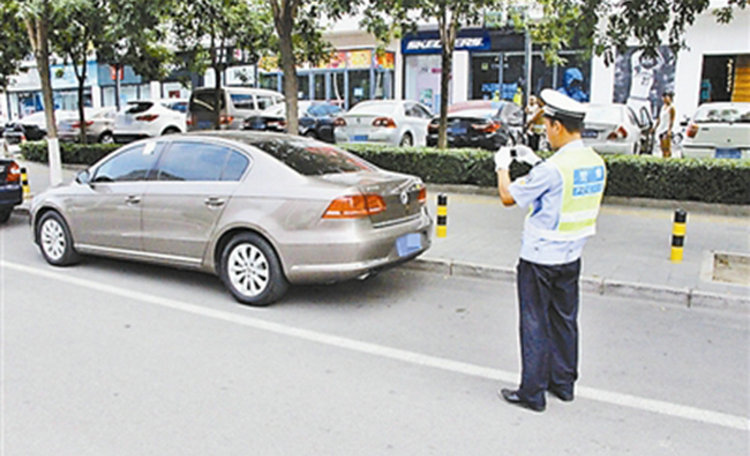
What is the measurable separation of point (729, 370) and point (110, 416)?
13.0 ft

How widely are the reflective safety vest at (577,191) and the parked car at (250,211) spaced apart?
2173 mm

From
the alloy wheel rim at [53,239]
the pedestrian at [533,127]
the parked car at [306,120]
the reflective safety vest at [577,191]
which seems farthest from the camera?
the parked car at [306,120]

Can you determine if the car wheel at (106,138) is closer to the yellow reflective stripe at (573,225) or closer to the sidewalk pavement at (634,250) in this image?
the sidewalk pavement at (634,250)

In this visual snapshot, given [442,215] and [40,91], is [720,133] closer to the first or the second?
[442,215]

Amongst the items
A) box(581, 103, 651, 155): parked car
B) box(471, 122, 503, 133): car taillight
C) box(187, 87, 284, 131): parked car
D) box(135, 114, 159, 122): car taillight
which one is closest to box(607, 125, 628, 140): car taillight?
box(581, 103, 651, 155): parked car

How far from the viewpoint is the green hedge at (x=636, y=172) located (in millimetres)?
10039

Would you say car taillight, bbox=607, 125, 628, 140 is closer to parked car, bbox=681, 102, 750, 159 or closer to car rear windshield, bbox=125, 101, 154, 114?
parked car, bbox=681, 102, 750, 159

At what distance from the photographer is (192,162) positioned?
6.40m

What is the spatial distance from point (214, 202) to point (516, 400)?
326 centimetres

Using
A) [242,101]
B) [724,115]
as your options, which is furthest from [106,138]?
[724,115]

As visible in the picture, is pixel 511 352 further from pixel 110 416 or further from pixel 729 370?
pixel 110 416

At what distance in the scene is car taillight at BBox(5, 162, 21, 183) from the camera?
10.1 m

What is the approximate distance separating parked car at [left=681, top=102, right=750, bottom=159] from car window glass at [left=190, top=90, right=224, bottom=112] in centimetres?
1142

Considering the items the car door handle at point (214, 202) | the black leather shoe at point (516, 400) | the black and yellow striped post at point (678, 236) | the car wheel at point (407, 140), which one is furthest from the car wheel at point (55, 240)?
the car wheel at point (407, 140)
